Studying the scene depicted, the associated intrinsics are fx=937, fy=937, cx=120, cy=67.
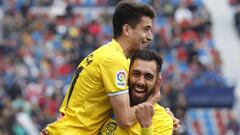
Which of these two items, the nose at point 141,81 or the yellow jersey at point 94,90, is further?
the yellow jersey at point 94,90

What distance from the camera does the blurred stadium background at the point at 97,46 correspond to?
66.3 ft

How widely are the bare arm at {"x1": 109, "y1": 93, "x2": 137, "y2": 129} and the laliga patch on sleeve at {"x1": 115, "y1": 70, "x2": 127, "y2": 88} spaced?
0.26 ft

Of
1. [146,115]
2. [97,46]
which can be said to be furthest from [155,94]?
[97,46]

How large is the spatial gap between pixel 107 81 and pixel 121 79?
0.14 meters

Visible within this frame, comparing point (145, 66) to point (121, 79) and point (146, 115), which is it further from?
point (146, 115)

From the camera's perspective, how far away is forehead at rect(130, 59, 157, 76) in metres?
7.29

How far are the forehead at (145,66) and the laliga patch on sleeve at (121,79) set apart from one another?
0.08 metres

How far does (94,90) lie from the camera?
7.57m

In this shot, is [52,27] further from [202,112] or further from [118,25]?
[118,25]

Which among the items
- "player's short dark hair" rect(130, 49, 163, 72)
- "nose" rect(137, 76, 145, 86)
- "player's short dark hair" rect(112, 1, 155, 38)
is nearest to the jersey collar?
"player's short dark hair" rect(112, 1, 155, 38)

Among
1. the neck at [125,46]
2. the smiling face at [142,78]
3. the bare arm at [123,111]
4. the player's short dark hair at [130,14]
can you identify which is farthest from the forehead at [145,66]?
the player's short dark hair at [130,14]

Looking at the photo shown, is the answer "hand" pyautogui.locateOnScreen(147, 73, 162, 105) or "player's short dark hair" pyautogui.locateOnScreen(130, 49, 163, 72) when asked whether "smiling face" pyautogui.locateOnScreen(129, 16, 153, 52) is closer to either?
"player's short dark hair" pyautogui.locateOnScreen(130, 49, 163, 72)

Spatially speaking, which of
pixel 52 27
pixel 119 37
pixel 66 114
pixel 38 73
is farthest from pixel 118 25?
pixel 52 27

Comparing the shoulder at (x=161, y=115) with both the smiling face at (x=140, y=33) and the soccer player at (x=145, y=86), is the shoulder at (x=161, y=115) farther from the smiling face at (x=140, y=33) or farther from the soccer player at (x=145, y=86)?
the smiling face at (x=140, y=33)
